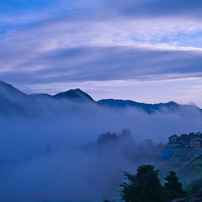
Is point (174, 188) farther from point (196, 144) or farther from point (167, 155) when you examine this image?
point (196, 144)

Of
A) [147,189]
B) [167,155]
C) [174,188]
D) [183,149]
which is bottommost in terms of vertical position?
[167,155]

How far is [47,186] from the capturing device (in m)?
64.0

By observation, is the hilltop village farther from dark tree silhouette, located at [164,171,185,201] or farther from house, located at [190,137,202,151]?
dark tree silhouette, located at [164,171,185,201]

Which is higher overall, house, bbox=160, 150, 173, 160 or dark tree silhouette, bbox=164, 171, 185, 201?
dark tree silhouette, bbox=164, 171, 185, 201

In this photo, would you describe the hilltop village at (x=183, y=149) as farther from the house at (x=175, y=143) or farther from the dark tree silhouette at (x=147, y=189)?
the dark tree silhouette at (x=147, y=189)

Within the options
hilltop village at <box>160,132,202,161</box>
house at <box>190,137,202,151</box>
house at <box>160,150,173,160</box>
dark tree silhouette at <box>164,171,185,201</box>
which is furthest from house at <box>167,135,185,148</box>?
dark tree silhouette at <box>164,171,185,201</box>

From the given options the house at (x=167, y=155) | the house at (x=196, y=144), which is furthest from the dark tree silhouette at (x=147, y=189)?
the house at (x=196, y=144)

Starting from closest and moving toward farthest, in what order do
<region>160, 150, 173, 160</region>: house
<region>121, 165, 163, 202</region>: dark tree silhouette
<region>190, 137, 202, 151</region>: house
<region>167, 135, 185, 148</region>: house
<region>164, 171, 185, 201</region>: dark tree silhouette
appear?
1. <region>121, 165, 163, 202</region>: dark tree silhouette
2. <region>164, 171, 185, 201</region>: dark tree silhouette
3. <region>160, 150, 173, 160</region>: house
4. <region>190, 137, 202, 151</region>: house
5. <region>167, 135, 185, 148</region>: house

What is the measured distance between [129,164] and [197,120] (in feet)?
345

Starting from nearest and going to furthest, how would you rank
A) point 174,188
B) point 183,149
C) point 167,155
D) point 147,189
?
point 147,189 → point 174,188 → point 167,155 → point 183,149

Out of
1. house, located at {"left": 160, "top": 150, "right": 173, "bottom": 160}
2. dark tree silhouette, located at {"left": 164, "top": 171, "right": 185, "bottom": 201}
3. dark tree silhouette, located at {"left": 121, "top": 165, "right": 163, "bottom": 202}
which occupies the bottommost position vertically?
house, located at {"left": 160, "top": 150, "right": 173, "bottom": 160}

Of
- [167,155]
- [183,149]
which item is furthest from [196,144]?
[167,155]

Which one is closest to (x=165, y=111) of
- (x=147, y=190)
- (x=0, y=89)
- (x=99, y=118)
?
(x=99, y=118)

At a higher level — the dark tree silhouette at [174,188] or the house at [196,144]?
the house at [196,144]
